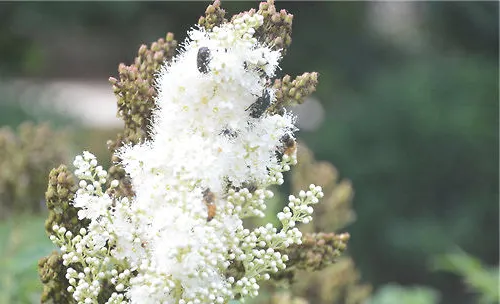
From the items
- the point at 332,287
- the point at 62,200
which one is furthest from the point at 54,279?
the point at 332,287

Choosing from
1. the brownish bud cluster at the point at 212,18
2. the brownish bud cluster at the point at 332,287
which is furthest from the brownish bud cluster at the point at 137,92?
the brownish bud cluster at the point at 332,287

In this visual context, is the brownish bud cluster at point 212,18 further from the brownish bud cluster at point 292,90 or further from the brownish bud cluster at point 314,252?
the brownish bud cluster at point 314,252

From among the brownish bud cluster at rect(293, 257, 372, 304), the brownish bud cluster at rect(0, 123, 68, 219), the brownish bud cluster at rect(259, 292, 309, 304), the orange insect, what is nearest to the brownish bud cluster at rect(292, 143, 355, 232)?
the brownish bud cluster at rect(293, 257, 372, 304)

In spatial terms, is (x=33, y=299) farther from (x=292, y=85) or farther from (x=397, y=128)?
(x=397, y=128)

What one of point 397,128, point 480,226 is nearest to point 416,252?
point 480,226

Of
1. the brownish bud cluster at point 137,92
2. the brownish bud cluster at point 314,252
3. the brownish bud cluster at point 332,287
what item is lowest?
the brownish bud cluster at point 314,252

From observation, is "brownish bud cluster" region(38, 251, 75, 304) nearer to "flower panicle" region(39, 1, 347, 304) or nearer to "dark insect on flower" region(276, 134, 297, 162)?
"flower panicle" region(39, 1, 347, 304)
